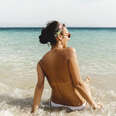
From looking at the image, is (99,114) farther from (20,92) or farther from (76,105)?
(20,92)

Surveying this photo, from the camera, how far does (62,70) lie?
300cm

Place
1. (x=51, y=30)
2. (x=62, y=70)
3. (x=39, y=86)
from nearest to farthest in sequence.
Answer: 1. (x=51, y=30)
2. (x=62, y=70)
3. (x=39, y=86)

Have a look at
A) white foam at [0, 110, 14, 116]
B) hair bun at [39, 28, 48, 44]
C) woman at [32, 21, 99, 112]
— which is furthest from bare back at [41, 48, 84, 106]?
white foam at [0, 110, 14, 116]

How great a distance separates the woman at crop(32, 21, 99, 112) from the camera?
2904 mm

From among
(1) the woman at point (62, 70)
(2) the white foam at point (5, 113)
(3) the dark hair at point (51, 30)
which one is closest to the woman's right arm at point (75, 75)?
(1) the woman at point (62, 70)

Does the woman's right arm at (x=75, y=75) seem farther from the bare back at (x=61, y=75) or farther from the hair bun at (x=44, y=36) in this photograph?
the hair bun at (x=44, y=36)

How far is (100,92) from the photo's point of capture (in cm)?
473

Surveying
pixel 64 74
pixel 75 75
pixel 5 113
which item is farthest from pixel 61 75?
pixel 5 113

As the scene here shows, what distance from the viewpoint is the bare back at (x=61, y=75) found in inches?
116

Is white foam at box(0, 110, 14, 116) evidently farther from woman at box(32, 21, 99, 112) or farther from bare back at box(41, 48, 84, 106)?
bare back at box(41, 48, 84, 106)

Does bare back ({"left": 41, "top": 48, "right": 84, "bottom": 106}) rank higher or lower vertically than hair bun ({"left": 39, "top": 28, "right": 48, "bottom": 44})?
lower

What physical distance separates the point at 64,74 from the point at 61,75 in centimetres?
5

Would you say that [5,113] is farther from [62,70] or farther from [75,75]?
[75,75]

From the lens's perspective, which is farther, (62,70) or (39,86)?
(39,86)
